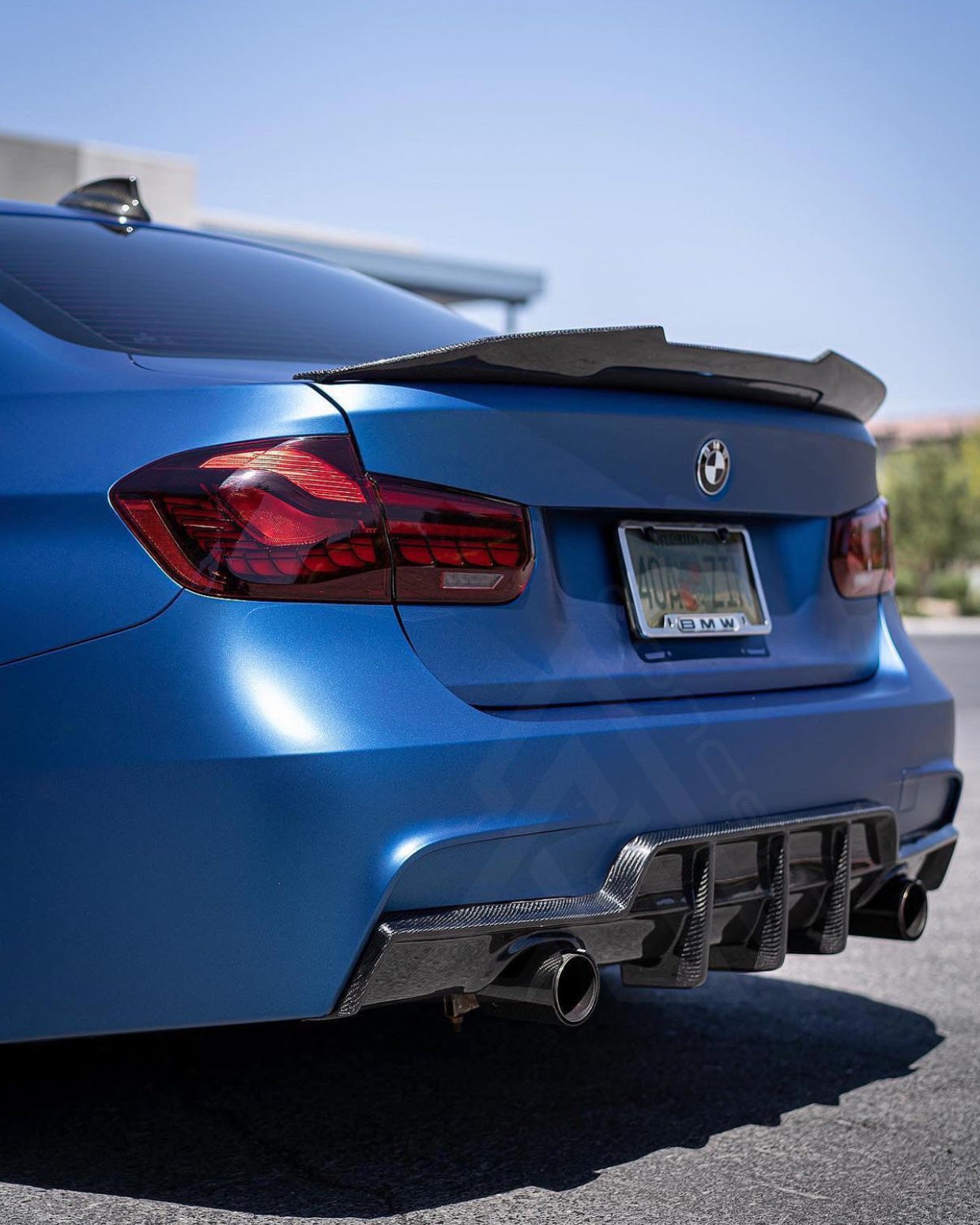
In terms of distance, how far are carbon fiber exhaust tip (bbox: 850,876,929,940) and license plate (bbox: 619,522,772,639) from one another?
636mm

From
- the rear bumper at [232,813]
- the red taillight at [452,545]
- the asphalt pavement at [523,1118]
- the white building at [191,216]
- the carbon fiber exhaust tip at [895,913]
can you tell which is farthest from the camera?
the white building at [191,216]

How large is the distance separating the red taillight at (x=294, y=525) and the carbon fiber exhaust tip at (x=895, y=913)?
1251 millimetres

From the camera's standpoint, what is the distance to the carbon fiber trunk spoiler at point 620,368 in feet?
7.88

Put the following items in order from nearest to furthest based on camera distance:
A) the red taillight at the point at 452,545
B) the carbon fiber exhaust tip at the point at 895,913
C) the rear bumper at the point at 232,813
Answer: the rear bumper at the point at 232,813 → the red taillight at the point at 452,545 → the carbon fiber exhaust tip at the point at 895,913

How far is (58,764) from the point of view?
226 centimetres

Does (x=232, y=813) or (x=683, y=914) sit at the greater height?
(x=232, y=813)

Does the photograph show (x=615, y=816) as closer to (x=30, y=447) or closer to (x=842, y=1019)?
(x=30, y=447)

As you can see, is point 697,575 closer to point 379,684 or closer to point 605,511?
point 605,511

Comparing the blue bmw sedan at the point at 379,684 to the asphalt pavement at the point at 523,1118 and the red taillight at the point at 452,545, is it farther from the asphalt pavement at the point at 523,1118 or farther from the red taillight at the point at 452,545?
the asphalt pavement at the point at 523,1118

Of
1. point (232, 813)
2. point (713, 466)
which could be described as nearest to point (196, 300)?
point (713, 466)

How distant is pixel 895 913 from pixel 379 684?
1.37 m

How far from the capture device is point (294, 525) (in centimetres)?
228

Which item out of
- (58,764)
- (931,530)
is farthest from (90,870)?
(931,530)

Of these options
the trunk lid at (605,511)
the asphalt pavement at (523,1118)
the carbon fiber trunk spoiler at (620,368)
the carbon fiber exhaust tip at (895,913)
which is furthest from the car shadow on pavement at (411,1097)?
the carbon fiber trunk spoiler at (620,368)
